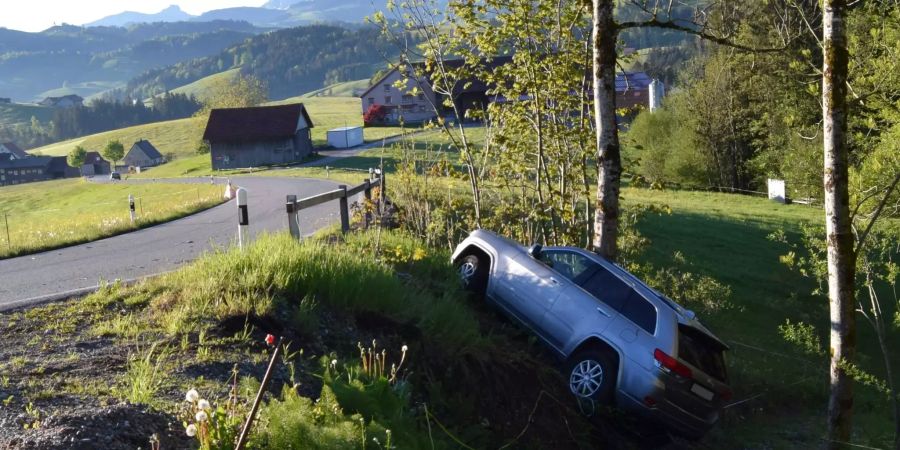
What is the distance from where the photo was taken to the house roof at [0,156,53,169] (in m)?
139

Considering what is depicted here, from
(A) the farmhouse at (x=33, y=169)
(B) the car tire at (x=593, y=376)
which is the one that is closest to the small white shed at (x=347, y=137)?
(B) the car tire at (x=593, y=376)

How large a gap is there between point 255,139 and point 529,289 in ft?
221

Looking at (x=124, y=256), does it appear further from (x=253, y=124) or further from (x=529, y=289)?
(x=253, y=124)

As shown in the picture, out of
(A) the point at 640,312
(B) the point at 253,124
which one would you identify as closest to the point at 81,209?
(B) the point at 253,124

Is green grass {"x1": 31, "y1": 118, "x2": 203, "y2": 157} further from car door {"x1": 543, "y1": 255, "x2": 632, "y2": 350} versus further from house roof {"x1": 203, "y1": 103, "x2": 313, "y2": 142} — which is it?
car door {"x1": 543, "y1": 255, "x2": 632, "y2": 350}

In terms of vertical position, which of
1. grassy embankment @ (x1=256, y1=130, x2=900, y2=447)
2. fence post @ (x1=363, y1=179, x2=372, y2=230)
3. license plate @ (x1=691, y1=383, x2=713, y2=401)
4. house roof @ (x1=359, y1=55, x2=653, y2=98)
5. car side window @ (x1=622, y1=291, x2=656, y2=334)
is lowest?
grassy embankment @ (x1=256, y1=130, x2=900, y2=447)

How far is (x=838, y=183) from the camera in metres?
7.60

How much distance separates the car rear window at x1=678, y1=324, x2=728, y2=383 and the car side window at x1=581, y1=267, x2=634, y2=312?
28.9 inches

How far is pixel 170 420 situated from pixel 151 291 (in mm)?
4310

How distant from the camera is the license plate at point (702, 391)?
27.7 feet

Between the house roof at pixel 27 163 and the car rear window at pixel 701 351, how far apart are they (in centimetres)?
14603

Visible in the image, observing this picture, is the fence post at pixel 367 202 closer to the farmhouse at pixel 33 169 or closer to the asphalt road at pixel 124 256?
the asphalt road at pixel 124 256

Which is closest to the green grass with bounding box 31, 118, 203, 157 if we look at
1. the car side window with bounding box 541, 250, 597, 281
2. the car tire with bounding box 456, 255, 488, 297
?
the car tire with bounding box 456, 255, 488, 297

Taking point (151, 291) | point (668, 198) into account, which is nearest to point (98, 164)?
point (668, 198)
